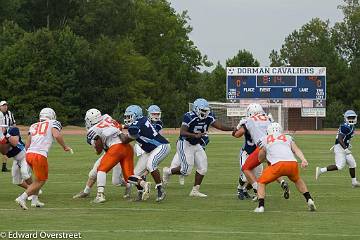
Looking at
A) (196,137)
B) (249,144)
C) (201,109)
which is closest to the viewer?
(249,144)

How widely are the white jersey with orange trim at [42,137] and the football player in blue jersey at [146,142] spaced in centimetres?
124

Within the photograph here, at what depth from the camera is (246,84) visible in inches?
1960

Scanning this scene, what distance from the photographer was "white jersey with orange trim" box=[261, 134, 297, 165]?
1206 centimetres

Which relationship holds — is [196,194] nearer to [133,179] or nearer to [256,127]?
[133,179]

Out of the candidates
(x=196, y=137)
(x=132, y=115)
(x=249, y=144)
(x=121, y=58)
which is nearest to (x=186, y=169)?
(x=196, y=137)

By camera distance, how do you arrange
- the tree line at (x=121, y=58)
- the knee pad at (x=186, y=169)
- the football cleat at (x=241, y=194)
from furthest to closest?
the tree line at (x=121, y=58)
the knee pad at (x=186, y=169)
the football cleat at (x=241, y=194)

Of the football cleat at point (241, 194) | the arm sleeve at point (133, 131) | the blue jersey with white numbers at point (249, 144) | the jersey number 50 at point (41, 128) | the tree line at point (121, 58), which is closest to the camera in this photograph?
the jersey number 50 at point (41, 128)

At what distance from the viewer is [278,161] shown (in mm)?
12023

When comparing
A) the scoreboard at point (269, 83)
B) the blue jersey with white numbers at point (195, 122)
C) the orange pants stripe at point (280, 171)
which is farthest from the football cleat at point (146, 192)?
the scoreboard at point (269, 83)

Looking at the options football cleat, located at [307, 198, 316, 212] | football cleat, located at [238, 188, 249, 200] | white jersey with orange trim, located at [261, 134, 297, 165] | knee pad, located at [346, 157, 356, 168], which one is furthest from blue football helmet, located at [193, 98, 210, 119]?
knee pad, located at [346, 157, 356, 168]

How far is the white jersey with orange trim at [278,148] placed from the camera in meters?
12.1

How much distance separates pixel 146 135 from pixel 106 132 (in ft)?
2.46

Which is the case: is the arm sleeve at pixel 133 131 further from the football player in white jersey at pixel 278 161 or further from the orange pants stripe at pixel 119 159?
the football player in white jersey at pixel 278 161

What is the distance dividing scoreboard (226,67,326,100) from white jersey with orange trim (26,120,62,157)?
1449 inches
